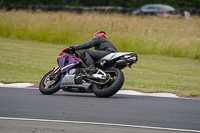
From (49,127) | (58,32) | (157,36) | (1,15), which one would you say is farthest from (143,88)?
(1,15)

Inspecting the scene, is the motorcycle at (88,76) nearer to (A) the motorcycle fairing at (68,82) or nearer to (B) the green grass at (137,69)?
(A) the motorcycle fairing at (68,82)

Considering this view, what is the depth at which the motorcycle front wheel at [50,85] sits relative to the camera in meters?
8.58

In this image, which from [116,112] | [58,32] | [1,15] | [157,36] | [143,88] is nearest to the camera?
[116,112]

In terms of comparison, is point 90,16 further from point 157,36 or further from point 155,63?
point 155,63

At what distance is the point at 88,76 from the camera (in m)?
8.10

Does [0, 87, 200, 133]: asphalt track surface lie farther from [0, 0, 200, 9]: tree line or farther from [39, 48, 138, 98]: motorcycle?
[0, 0, 200, 9]: tree line

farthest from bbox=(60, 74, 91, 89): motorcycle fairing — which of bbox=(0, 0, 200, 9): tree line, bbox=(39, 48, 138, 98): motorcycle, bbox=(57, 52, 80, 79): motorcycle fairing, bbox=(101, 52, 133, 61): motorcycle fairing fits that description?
bbox=(0, 0, 200, 9): tree line

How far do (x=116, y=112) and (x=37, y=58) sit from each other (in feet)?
30.9

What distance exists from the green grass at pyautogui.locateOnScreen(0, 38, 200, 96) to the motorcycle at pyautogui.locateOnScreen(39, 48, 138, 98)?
6.18 feet

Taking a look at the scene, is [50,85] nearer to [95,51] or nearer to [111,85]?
[95,51]

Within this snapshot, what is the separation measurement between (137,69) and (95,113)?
7.46 meters

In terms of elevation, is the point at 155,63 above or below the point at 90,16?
below

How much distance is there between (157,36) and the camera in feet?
62.0

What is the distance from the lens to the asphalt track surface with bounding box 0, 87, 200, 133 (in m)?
5.70
